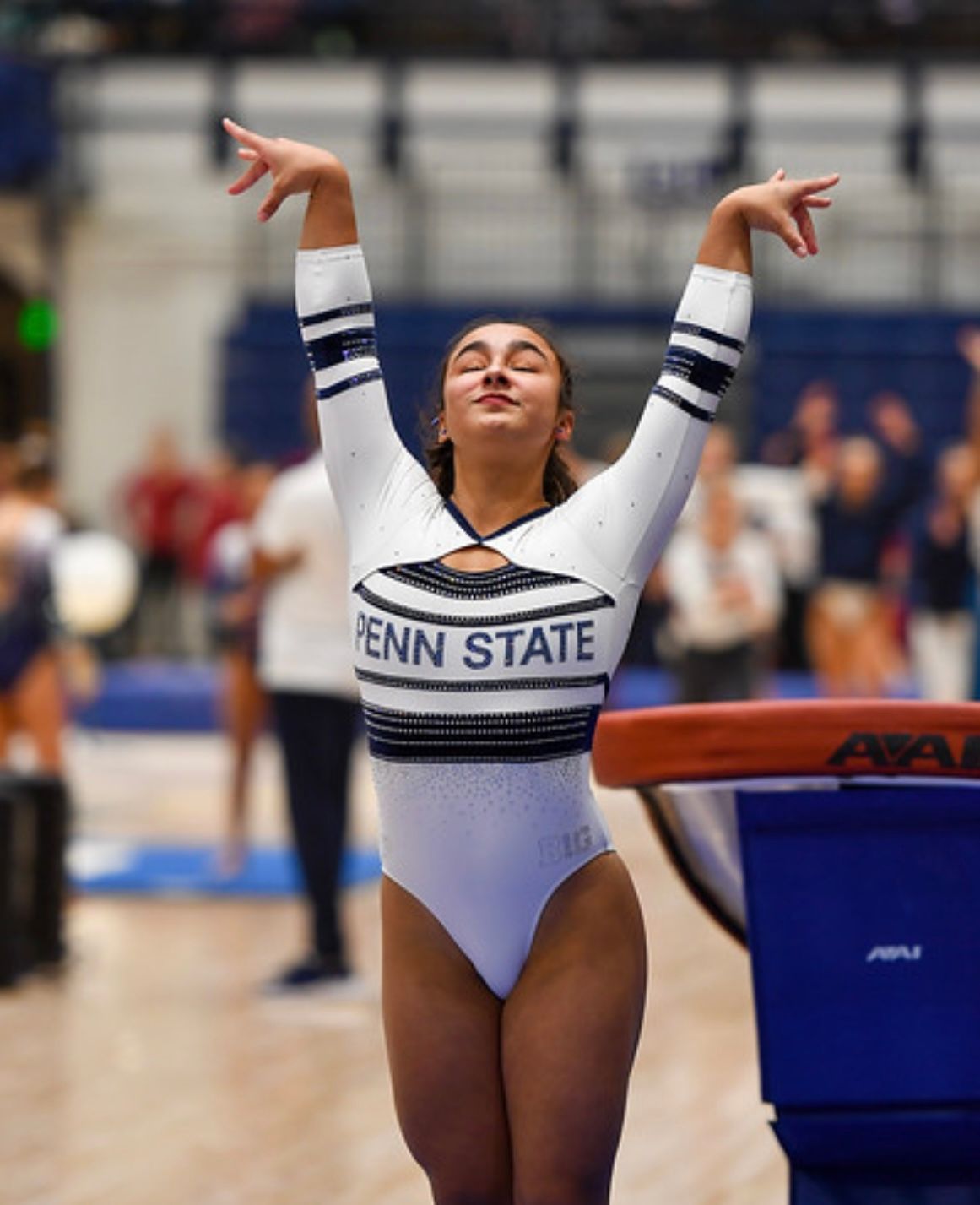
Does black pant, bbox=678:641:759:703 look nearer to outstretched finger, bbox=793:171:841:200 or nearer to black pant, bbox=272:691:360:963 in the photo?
black pant, bbox=272:691:360:963

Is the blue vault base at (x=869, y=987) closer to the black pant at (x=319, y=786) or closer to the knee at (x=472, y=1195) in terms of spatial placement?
the knee at (x=472, y=1195)

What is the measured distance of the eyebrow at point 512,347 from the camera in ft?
12.1

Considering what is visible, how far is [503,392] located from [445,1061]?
2.98 feet

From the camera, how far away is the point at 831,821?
365 centimetres

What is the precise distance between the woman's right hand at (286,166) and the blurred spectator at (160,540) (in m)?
15.3

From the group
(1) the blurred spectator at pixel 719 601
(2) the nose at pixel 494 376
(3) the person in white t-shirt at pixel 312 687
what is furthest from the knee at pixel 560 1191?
(1) the blurred spectator at pixel 719 601

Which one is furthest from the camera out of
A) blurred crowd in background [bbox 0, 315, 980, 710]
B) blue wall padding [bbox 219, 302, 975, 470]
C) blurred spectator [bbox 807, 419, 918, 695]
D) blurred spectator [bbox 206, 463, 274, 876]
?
blue wall padding [bbox 219, 302, 975, 470]

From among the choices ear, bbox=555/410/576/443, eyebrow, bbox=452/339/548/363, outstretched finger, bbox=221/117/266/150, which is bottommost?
ear, bbox=555/410/576/443

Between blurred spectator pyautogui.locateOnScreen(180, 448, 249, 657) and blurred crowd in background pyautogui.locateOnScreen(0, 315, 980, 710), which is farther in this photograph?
blurred spectator pyautogui.locateOnScreen(180, 448, 249, 657)

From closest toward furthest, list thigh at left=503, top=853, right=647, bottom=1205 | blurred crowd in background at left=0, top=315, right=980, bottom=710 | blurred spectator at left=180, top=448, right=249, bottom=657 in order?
thigh at left=503, top=853, right=647, bottom=1205 → blurred crowd in background at left=0, top=315, right=980, bottom=710 → blurred spectator at left=180, top=448, right=249, bottom=657

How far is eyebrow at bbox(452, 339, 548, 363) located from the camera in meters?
3.67

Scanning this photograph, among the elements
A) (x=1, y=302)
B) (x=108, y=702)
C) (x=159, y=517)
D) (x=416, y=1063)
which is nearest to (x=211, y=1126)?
(x=416, y=1063)

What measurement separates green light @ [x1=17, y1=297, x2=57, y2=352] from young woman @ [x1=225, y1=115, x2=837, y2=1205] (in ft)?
61.9

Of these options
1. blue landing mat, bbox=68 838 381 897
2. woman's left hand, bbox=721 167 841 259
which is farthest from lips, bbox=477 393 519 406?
blue landing mat, bbox=68 838 381 897
